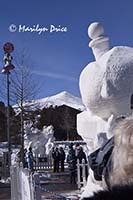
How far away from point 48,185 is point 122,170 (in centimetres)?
1427

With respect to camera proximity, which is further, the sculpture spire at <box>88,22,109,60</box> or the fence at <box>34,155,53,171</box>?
the fence at <box>34,155,53,171</box>

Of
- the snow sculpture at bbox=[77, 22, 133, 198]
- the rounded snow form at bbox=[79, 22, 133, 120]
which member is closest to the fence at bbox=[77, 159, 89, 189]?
the snow sculpture at bbox=[77, 22, 133, 198]

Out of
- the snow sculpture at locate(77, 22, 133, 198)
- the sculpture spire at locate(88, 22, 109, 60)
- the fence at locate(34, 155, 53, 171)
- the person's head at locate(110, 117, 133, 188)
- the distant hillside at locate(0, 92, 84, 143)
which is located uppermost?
the distant hillside at locate(0, 92, 84, 143)

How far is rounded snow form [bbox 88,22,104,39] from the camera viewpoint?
30.2 feet

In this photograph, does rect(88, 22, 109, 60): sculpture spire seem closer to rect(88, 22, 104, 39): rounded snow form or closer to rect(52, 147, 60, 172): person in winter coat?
rect(88, 22, 104, 39): rounded snow form

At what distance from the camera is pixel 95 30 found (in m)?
9.22

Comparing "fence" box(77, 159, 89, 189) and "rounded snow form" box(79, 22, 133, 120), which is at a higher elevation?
"rounded snow form" box(79, 22, 133, 120)

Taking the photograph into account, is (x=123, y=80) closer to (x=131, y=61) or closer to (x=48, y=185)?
(x=131, y=61)

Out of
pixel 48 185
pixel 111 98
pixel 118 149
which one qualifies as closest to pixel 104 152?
pixel 118 149

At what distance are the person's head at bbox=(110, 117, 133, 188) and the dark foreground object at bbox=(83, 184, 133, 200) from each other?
4 centimetres

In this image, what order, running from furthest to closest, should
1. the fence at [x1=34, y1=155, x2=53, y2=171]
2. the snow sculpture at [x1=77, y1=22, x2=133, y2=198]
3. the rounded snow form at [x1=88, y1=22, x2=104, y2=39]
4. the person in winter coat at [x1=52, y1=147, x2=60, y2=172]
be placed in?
the fence at [x1=34, y1=155, x2=53, y2=171]
the person in winter coat at [x1=52, y1=147, x2=60, y2=172]
the rounded snow form at [x1=88, y1=22, x2=104, y2=39]
the snow sculpture at [x1=77, y1=22, x2=133, y2=198]

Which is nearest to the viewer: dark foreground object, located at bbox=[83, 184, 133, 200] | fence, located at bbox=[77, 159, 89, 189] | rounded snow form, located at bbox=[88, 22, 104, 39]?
dark foreground object, located at bbox=[83, 184, 133, 200]

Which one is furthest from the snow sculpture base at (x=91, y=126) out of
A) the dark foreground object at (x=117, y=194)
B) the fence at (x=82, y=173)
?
the dark foreground object at (x=117, y=194)

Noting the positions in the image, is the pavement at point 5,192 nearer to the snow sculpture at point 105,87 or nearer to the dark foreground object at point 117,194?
the snow sculpture at point 105,87
